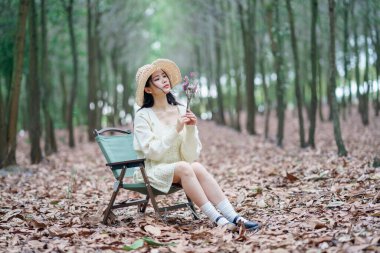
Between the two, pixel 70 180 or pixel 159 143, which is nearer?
pixel 159 143

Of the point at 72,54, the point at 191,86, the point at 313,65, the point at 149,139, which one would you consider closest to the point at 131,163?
the point at 149,139

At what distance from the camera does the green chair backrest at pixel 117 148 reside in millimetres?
5570

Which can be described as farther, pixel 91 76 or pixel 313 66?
pixel 91 76

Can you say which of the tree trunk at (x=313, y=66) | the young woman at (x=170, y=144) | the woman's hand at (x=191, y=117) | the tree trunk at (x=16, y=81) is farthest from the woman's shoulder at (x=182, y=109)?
the tree trunk at (x=313, y=66)

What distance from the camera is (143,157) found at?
5.39 metres

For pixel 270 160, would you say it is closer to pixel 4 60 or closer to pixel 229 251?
pixel 229 251

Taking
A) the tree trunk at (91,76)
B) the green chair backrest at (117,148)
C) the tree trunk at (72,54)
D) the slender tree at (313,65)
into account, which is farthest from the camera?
the tree trunk at (91,76)

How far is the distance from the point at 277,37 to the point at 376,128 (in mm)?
5040

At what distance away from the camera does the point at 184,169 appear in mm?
5043

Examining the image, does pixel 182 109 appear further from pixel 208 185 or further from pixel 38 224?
pixel 38 224

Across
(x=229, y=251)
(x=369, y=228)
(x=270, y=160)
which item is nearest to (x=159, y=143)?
(x=229, y=251)

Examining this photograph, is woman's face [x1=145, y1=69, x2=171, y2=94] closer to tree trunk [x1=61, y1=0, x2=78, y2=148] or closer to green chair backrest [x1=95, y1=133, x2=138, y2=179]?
green chair backrest [x1=95, y1=133, x2=138, y2=179]

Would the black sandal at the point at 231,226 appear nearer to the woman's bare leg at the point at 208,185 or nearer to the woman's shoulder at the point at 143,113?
the woman's bare leg at the point at 208,185

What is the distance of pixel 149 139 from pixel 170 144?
25 cm
